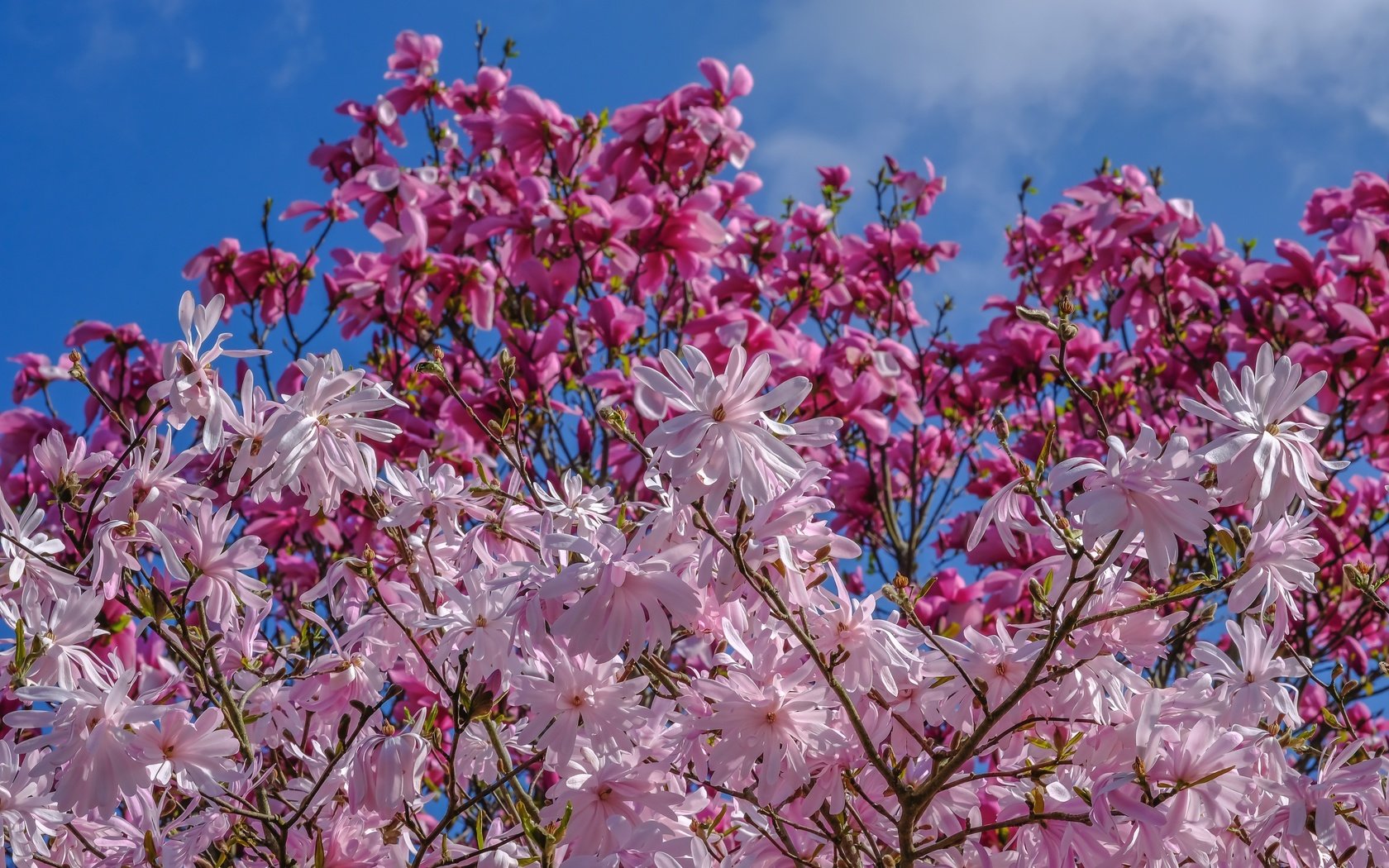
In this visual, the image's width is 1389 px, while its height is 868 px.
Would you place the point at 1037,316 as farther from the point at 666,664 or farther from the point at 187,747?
the point at 187,747

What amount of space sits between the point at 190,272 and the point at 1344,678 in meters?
4.65

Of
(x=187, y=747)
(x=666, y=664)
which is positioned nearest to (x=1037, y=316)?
(x=666, y=664)

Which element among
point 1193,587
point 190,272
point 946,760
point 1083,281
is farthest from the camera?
point 1083,281

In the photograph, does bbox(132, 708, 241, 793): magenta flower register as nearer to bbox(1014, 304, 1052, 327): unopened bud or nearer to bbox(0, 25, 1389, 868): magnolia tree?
bbox(0, 25, 1389, 868): magnolia tree

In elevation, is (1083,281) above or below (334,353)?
above

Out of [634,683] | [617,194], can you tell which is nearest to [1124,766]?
[634,683]

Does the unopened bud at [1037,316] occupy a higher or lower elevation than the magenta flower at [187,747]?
higher

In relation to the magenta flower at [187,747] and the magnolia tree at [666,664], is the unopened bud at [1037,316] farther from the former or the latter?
the magenta flower at [187,747]

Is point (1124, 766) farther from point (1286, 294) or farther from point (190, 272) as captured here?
point (190, 272)

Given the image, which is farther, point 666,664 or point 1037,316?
point 666,664

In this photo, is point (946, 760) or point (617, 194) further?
point (617, 194)

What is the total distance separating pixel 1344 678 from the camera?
14.5 feet

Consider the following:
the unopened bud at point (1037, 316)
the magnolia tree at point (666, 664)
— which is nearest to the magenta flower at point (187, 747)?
the magnolia tree at point (666, 664)

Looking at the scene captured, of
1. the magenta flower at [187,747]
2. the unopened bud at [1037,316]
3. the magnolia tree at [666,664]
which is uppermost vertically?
the unopened bud at [1037,316]
